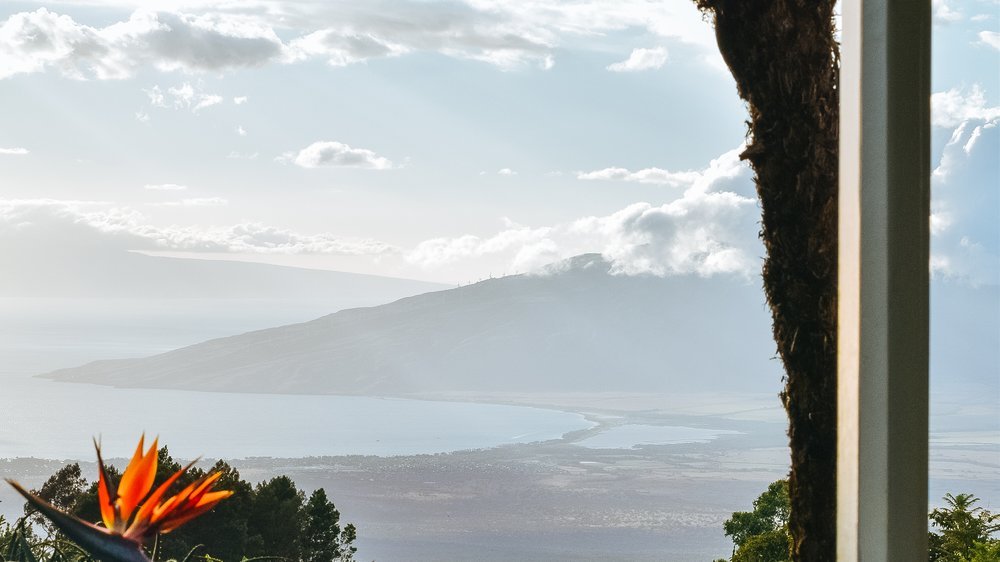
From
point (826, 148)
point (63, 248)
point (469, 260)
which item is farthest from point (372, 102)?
point (826, 148)

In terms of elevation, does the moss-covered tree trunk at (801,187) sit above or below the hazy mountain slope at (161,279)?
below

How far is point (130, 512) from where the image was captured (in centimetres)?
103

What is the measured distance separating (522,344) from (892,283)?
1148 cm

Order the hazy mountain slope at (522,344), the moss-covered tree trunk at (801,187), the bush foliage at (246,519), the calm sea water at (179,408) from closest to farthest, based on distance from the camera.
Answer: the moss-covered tree trunk at (801,187), the bush foliage at (246,519), the calm sea water at (179,408), the hazy mountain slope at (522,344)

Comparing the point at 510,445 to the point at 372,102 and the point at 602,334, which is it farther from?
the point at 372,102

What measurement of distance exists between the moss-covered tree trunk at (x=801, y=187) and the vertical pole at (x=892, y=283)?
605 mm

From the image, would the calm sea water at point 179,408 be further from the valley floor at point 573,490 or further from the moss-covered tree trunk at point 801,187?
the moss-covered tree trunk at point 801,187

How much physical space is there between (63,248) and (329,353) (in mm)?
5134

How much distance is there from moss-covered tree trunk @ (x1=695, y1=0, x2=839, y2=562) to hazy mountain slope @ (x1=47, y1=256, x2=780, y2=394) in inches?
322

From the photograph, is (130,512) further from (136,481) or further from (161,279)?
(161,279)

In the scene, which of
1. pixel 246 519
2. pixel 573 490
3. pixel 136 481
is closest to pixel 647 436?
pixel 573 490

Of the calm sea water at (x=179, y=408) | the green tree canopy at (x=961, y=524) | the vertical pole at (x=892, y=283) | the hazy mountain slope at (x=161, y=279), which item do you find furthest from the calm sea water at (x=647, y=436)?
the vertical pole at (x=892, y=283)

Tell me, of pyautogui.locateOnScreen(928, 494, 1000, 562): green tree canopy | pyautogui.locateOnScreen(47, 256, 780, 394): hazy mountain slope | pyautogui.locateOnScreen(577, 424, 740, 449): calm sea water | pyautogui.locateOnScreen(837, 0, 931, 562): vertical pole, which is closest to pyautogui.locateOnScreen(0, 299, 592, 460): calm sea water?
pyautogui.locateOnScreen(47, 256, 780, 394): hazy mountain slope

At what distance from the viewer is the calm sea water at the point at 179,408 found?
6566 mm
